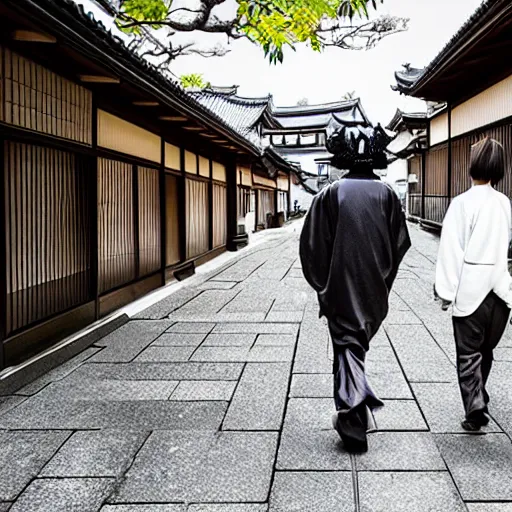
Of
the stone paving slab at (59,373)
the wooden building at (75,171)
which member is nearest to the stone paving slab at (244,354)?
the stone paving slab at (59,373)

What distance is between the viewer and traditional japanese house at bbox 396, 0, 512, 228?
939cm

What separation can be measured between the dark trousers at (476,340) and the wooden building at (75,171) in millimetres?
3640

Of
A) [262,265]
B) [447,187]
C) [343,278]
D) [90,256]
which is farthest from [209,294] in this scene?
[447,187]

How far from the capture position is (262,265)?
14.4 metres

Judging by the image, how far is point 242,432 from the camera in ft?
13.4

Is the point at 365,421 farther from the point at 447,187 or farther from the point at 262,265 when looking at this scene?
the point at 447,187

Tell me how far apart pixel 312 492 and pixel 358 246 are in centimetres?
150

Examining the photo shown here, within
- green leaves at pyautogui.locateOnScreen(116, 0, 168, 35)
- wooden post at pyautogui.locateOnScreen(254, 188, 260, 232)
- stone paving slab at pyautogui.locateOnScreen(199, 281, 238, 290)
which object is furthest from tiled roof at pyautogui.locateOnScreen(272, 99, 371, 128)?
stone paving slab at pyautogui.locateOnScreen(199, 281, 238, 290)

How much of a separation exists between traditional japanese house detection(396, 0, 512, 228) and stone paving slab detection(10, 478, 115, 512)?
730 cm

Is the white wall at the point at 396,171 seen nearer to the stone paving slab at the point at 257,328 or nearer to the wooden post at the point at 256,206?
the wooden post at the point at 256,206

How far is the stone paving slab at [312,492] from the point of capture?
3.04 metres

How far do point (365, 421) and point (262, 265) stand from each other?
10661 millimetres

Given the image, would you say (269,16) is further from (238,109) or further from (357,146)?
(238,109)

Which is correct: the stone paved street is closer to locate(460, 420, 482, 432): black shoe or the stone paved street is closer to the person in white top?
locate(460, 420, 482, 432): black shoe
